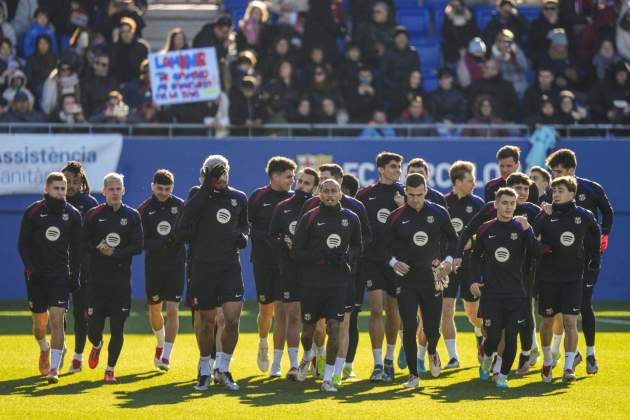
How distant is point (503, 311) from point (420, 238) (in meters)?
1.07

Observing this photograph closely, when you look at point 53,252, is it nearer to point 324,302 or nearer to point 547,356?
point 324,302

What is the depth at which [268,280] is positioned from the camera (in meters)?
15.4

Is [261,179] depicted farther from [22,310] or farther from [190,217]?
[190,217]

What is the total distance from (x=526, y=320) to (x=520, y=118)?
10567 mm

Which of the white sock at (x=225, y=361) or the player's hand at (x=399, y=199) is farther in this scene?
the player's hand at (x=399, y=199)

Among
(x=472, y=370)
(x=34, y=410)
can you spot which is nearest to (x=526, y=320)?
(x=472, y=370)

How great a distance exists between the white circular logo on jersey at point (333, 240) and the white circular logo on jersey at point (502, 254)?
1561mm

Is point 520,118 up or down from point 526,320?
up

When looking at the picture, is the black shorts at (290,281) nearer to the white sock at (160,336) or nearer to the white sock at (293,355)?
the white sock at (293,355)

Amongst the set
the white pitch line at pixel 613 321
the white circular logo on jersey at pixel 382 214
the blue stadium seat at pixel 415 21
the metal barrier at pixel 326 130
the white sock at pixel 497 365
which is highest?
the blue stadium seat at pixel 415 21

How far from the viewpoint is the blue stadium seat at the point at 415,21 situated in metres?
27.5

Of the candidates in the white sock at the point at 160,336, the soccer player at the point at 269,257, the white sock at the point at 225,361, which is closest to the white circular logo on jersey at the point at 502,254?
the soccer player at the point at 269,257

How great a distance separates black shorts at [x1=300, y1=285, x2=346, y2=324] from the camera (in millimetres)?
13555

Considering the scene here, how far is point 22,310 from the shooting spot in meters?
21.7
